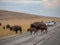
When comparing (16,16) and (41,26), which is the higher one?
(16,16)

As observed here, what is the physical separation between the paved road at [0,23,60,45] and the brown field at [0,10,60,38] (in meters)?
0.14

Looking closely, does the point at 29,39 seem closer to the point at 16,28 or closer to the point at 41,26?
the point at 16,28

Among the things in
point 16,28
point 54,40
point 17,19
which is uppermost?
point 17,19

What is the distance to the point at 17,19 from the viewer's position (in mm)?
4520

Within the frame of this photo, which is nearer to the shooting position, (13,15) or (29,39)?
(29,39)

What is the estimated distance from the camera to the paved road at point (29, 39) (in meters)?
4.13

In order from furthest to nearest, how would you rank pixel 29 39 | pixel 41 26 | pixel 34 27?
pixel 41 26, pixel 34 27, pixel 29 39

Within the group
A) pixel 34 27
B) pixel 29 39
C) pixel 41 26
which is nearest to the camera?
pixel 29 39

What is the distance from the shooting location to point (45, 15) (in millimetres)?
4734

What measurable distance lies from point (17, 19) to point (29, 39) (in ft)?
2.00

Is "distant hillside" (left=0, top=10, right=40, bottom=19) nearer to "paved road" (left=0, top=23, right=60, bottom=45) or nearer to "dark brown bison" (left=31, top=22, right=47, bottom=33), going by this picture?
"dark brown bison" (left=31, top=22, right=47, bottom=33)

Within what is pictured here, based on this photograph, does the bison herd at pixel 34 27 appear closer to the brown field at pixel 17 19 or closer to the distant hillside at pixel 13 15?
the brown field at pixel 17 19

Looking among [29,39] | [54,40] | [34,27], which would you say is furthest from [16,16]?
[54,40]

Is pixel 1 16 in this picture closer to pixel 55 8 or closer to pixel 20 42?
pixel 20 42
